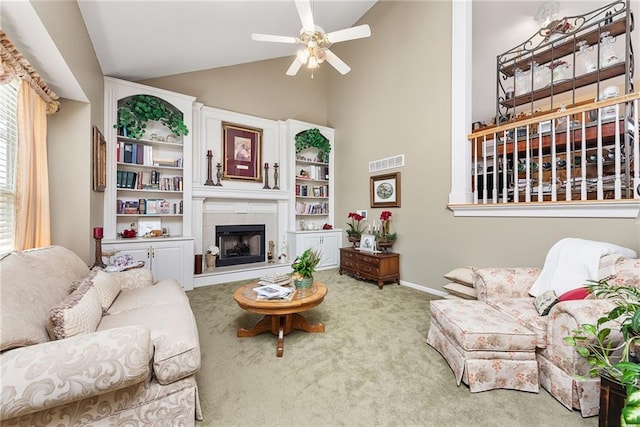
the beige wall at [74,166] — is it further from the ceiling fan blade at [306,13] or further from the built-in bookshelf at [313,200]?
the built-in bookshelf at [313,200]

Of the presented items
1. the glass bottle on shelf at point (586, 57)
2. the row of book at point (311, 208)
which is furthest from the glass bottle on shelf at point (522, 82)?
the row of book at point (311, 208)

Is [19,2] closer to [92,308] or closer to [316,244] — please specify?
[92,308]

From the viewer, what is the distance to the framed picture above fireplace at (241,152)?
416cm

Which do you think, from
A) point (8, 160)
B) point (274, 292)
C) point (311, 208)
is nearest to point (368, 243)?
point (311, 208)

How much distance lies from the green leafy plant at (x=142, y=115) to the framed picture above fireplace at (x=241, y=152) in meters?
0.74

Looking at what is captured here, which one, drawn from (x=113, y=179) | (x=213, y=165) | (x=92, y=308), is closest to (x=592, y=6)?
(x=213, y=165)

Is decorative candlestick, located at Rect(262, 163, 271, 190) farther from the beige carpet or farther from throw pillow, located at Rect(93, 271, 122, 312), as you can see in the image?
throw pillow, located at Rect(93, 271, 122, 312)

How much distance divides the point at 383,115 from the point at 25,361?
431 centimetres

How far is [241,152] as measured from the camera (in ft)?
14.1

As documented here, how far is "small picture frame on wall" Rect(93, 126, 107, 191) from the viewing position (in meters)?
2.65

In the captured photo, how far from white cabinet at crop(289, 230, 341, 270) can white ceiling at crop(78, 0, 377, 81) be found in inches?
114

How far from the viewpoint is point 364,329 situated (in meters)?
2.34

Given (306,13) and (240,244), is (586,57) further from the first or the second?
(240,244)

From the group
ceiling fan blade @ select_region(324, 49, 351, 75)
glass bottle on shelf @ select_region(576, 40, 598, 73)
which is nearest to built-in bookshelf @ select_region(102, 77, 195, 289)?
ceiling fan blade @ select_region(324, 49, 351, 75)
